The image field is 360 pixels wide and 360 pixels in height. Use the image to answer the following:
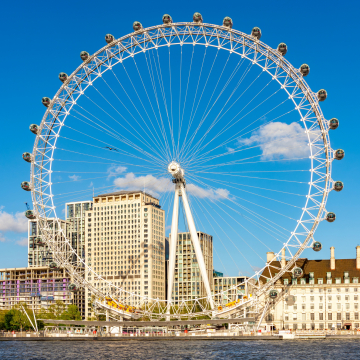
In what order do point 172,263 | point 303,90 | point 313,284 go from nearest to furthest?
point 303,90 → point 172,263 → point 313,284

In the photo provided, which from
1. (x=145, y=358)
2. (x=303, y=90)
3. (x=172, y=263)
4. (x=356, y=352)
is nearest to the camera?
(x=145, y=358)

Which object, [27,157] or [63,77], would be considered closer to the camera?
[63,77]

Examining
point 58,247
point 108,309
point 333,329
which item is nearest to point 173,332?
point 108,309

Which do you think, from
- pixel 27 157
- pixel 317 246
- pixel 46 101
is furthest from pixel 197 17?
pixel 317 246

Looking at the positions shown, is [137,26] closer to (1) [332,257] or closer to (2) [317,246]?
(2) [317,246]

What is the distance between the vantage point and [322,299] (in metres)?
152

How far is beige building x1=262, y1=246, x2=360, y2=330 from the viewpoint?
149750mm

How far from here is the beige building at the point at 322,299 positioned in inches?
5896

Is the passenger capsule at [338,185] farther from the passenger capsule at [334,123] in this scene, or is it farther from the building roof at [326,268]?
the building roof at [326,268]

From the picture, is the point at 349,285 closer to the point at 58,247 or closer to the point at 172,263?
the point at 172,263

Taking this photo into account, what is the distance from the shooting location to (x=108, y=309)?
130 meters

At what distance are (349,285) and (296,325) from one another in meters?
16.7

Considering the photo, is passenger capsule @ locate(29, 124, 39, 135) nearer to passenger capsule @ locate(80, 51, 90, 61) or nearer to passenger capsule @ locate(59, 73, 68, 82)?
passenger capsule @ locate(59, 73, 68, 82)

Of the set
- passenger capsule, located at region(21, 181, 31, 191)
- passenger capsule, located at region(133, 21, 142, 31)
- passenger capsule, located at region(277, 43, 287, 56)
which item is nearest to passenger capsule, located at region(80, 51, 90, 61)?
passenger capsule, located at region(133, 21, 142, 31)
